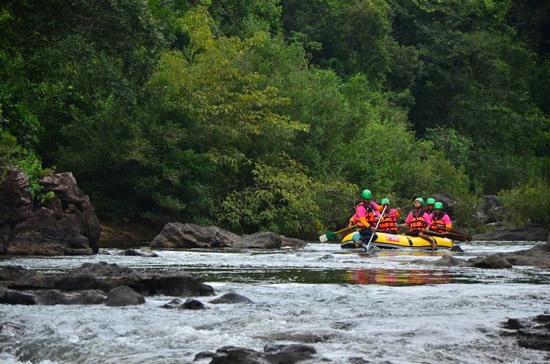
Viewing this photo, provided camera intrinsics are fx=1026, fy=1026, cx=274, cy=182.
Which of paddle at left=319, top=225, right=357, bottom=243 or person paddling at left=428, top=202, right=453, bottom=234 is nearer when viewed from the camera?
paddle at left=319, top=225, right=357, bottom=243

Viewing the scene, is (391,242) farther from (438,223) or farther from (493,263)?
(493,263)

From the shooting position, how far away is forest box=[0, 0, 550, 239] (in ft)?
65.0

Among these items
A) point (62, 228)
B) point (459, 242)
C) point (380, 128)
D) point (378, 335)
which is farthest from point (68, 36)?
point (380, 128)

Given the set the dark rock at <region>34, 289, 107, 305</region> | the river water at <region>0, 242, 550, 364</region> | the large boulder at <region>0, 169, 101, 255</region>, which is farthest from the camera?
the large boulder at <region>0, 169, 101, 255</region>

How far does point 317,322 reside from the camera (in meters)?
10.2

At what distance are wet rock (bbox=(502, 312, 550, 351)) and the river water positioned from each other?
0.12 m

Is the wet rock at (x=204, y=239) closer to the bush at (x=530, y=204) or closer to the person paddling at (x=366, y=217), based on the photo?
the person paddling at (x=366, y=217)

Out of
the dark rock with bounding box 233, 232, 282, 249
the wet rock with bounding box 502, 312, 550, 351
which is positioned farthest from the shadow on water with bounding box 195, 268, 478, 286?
the dark rock with bounding box 233, 232, 282, 249

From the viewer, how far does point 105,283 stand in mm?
12391

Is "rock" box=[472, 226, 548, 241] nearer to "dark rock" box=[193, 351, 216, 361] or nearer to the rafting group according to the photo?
the rafting group

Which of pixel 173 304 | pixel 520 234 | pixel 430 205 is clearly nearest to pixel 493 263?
pixel 173 304

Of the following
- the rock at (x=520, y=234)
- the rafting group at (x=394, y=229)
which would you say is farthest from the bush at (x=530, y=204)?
the rafting group at (x=394, y=229)

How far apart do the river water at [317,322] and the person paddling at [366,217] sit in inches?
321

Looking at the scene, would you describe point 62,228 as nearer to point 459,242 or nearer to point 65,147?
point 65,147
